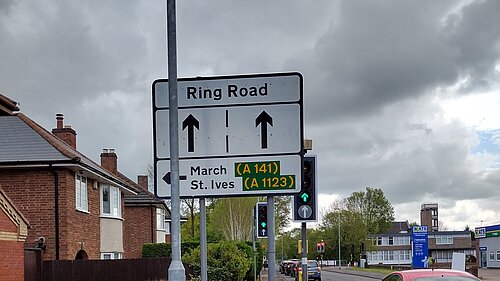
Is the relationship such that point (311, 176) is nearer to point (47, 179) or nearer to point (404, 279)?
point (404, 279)

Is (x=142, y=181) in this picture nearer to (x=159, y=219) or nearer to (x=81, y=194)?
(x=159, y=219)

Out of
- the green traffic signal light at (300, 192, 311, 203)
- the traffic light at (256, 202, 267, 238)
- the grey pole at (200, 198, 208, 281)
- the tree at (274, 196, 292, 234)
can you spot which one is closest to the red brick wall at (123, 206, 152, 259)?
the traffic light at (256, 202, 267, 238)

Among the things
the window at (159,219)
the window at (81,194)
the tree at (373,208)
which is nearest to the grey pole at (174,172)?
the window at (81,194)

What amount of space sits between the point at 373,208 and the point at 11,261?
120m

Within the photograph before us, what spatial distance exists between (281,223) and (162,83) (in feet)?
210

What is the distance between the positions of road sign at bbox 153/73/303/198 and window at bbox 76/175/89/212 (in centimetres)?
1957

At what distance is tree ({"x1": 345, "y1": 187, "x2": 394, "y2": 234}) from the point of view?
433 ft

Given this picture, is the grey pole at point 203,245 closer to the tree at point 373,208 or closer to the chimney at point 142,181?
the chimney at point 142,181

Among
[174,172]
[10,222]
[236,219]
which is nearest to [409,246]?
[236,219]

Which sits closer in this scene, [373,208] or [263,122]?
[263,122]

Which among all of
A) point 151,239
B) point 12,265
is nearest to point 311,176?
point 12,265

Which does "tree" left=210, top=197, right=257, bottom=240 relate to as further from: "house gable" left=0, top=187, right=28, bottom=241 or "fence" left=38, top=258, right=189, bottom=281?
"house gable" left=0, top=187, right=28, bottom=241

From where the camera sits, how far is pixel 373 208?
444ft

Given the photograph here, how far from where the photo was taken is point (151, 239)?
4372 centimetres
